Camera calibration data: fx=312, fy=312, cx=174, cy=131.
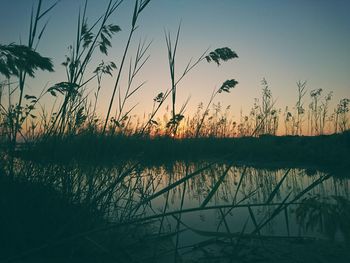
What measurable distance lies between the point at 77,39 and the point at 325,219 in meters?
1.77

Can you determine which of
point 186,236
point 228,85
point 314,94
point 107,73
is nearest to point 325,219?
point 228,85

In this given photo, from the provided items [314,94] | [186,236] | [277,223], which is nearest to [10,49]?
[186,236]

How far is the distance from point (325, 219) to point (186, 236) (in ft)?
6.33

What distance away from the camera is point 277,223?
2.98 metres

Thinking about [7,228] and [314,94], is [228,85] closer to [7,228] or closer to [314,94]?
[7,228]

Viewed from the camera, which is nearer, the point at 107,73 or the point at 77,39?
the point at 77,39

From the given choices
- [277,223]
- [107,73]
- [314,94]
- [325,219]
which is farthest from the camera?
[314,94]

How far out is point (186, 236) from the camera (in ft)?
8.46

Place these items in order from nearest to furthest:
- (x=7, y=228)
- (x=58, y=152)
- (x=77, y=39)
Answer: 1. (x=7, y=228)
2. (x=77, y=39)
3. (x=58, y=152)

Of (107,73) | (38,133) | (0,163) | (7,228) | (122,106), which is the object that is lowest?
(7,228)

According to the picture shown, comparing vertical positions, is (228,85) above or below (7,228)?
above

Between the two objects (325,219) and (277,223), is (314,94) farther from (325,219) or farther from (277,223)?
(325,219)

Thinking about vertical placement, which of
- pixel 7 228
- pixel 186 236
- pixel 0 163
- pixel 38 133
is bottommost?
pixel 186 236

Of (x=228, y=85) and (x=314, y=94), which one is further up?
(x=314, y=94)
